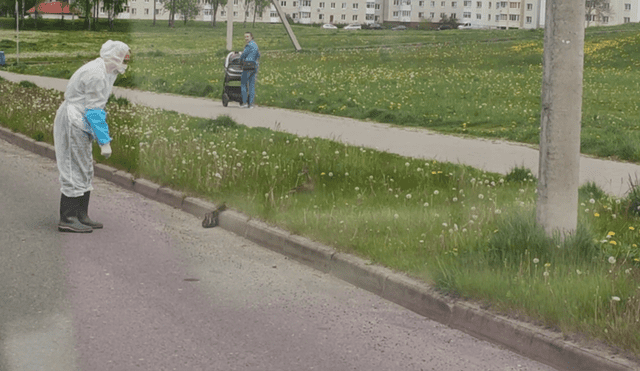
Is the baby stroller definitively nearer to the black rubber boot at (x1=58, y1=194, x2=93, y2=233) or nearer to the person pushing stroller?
the person pushing stroller

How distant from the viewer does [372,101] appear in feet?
72.3

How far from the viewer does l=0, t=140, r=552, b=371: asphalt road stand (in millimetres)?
5250

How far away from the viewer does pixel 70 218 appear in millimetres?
8672

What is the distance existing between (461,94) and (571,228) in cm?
1745

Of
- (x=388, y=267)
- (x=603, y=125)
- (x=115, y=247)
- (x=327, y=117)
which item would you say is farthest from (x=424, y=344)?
(x=327, y=117)

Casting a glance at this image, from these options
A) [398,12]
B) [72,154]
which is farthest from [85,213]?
[398,12]

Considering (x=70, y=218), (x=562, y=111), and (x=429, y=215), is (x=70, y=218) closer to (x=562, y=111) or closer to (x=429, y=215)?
(x=429, y=215)

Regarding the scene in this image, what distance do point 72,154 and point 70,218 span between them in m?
0.56

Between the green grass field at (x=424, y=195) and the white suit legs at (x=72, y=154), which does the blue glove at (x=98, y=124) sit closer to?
the white suit legs at (x=72, y=154)

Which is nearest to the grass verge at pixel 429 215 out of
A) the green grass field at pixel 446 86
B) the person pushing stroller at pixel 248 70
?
the green grass field at pixel 446 86

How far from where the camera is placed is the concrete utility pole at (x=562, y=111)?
6.80 metres

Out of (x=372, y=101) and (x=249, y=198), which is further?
(x=372, y=101)

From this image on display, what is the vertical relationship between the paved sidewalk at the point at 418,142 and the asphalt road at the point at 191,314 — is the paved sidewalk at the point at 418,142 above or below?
above

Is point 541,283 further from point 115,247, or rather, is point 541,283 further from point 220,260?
point 115,247
